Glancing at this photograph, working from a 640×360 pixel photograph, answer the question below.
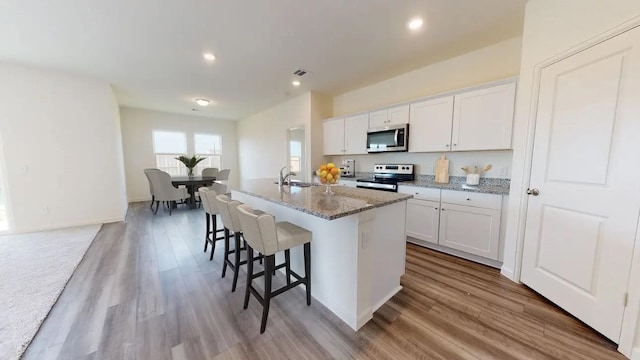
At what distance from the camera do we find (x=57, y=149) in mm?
3754

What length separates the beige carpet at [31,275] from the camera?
1.58 meters

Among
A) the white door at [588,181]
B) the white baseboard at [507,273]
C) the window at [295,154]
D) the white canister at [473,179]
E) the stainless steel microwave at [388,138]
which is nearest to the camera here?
the white door at [588,181]

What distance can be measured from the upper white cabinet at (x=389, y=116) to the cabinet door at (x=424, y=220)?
4.25 ft

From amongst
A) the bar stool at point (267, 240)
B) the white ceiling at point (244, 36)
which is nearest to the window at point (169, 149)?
the white ceiling at point (244, 36)

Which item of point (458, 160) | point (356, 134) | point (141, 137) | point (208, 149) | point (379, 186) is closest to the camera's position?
point (458, 160)

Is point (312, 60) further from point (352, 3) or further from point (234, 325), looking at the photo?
point (234, 325)

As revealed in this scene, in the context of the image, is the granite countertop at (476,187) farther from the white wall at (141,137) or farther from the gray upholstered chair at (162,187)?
the white wall at (141,137)

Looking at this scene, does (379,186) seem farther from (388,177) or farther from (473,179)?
(473,179)

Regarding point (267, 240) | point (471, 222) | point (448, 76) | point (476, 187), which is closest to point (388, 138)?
point (448, 76)

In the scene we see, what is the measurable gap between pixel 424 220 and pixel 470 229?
0.52 meters

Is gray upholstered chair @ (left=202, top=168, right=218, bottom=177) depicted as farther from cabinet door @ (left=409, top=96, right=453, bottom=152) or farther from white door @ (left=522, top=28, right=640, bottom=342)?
white door @ (left=522, top=28, right=640, bottom=342)

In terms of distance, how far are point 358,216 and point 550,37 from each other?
227cm

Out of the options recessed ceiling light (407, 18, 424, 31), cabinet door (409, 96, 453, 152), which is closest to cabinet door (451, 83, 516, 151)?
cabinet door (409, 96, 453, 152)

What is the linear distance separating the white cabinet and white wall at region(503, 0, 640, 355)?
0.58 feet
